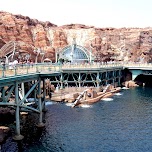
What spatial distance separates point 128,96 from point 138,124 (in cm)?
2559

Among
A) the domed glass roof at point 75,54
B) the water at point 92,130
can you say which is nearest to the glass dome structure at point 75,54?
the domed glass roof at point 75,54

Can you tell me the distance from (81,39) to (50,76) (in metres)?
83.9

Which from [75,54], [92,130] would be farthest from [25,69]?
[75,54]

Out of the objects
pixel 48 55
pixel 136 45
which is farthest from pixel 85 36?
pixel 48 55

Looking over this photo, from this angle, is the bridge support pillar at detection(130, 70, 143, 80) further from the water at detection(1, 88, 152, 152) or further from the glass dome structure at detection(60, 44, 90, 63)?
the water at detection(1, 88, 152, 152)

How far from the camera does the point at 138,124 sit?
43.7 meters

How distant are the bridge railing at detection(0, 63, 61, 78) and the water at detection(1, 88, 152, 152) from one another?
891 cm

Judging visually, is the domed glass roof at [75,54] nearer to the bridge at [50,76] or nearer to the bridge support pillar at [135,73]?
the bridge at [50,76]

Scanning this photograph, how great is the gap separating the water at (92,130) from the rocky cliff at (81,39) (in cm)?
4557

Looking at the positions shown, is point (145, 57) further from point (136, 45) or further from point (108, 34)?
point (108, 34)

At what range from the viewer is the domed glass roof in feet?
293

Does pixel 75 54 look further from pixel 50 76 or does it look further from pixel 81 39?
pixel 50 76

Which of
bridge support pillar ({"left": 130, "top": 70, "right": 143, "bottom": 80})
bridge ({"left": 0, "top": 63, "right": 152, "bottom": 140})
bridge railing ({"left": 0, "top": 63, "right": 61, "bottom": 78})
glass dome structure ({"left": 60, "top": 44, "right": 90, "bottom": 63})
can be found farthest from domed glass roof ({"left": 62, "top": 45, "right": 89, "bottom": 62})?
bridge railing ({"left": 0, "top": 63, "right": 61, "bottom": 78})

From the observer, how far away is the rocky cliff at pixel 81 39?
9938cm
